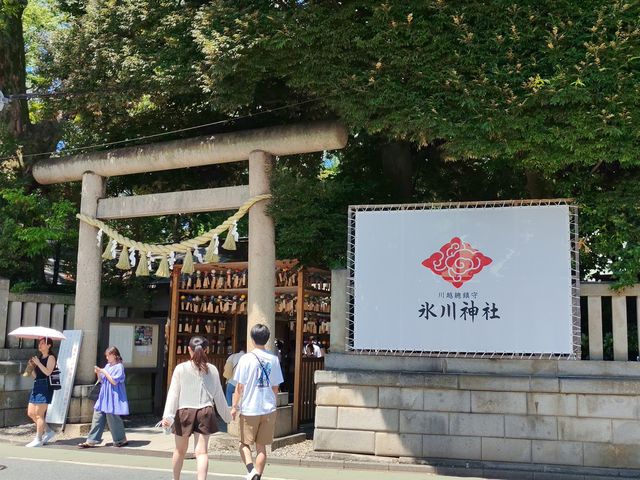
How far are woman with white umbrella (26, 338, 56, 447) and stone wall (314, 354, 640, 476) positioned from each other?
459 cm

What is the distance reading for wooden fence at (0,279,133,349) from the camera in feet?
42.7

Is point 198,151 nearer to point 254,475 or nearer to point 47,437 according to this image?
point 47,437

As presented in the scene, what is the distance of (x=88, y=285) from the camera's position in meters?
13.4

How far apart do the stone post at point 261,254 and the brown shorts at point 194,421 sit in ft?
12.8

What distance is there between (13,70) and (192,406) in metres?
11.6

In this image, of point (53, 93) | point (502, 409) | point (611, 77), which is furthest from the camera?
point (53, 93)

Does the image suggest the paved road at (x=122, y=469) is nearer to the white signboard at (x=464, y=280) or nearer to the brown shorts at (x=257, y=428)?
the brown shorts at (x=257, y=428)

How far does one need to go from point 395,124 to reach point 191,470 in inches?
227

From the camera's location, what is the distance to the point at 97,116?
13688mm

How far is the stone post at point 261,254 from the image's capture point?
37.5 ft

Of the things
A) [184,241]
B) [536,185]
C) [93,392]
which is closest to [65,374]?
[93,392]

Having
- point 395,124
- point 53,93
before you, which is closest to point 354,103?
point 395,124

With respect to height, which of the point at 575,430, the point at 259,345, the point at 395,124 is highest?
the point at 395,124

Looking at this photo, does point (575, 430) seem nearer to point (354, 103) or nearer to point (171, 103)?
point (354, 103)
